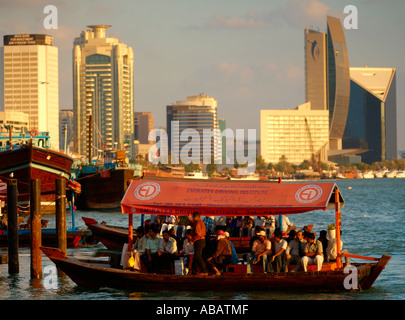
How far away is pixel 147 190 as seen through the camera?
76.2ft

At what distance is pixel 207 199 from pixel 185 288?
257 cm

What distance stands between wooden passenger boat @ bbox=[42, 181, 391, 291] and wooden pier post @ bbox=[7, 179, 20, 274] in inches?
184

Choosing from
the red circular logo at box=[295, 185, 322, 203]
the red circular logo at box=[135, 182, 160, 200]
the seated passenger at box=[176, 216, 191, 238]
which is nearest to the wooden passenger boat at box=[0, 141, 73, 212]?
the seated passenger at box=[176, 216, 191, 238]

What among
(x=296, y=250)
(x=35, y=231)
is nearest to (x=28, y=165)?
(x=35, y=231)

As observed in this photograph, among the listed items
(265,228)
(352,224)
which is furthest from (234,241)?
(352,224)

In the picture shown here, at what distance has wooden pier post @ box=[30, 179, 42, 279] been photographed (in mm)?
25766

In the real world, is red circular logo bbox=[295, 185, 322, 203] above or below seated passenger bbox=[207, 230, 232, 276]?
above

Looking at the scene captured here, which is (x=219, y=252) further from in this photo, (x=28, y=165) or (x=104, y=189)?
(x=104, y=189)

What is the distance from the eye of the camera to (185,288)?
2273 centimetres

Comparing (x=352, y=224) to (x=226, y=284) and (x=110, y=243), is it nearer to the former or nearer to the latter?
(x=110, y=243)

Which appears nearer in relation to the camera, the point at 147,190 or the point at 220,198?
the point at 220,198

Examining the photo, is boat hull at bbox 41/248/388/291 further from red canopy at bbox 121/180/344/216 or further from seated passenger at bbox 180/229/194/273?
red canopy at bbox 121/180/344/216

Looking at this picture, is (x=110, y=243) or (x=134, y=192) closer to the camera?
(x=134, y=192)

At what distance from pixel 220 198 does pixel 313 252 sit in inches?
119
